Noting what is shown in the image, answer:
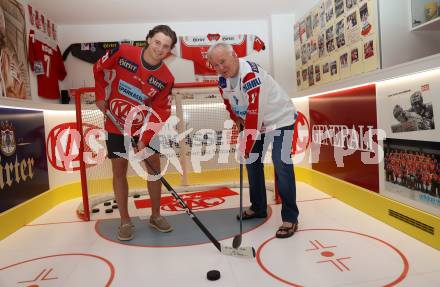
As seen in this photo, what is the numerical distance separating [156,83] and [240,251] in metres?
1.18

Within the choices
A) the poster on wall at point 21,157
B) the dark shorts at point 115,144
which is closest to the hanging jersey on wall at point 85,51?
the poster on wall at point 21,157

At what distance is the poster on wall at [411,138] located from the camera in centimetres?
191

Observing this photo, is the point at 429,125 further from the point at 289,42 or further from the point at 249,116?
the point at 289,42

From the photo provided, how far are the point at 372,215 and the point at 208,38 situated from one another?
2.96 metres

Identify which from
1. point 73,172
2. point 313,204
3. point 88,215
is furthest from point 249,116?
point 73,172

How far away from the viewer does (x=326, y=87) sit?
305 centimetres

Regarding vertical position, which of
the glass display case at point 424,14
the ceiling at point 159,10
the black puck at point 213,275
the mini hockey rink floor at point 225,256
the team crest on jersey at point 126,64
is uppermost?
the ceiling at point 159,10

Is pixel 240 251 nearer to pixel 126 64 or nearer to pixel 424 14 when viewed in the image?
pixel 126 64

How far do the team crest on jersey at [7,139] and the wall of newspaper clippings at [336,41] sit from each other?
9.18ft

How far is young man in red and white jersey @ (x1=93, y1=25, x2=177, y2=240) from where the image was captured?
2156 millimetres

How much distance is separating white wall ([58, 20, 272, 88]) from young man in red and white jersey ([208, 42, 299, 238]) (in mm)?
2166

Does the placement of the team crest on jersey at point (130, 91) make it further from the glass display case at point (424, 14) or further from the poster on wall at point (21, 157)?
the glass display case at point (424, 14)

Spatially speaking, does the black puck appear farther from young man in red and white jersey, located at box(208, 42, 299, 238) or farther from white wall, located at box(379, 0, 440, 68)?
white wall, located at box(379, 0, 440, 68)

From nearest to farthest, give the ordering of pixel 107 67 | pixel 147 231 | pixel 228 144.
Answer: pixel 107 67
pixel 147 231
pixel 228 144
